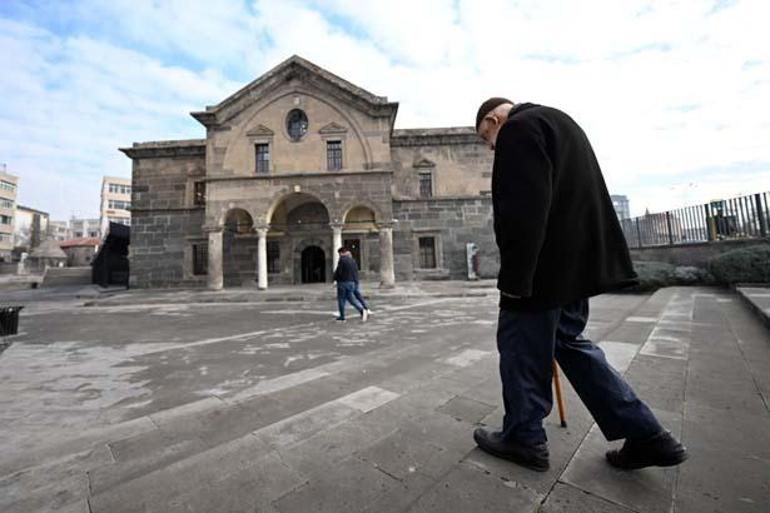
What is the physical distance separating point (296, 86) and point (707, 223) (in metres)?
18.3

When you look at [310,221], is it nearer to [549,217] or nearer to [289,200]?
[289,200]

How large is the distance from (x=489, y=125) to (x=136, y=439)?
10.4ft

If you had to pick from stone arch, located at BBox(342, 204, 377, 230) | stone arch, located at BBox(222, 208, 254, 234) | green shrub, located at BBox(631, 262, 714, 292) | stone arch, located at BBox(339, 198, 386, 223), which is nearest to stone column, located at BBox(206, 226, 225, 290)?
stone arch, located at BBox(222, 208, 254, 234)

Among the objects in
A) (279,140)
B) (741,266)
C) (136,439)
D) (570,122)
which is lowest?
(136,439)

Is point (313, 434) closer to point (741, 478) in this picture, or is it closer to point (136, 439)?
point (136, 439)

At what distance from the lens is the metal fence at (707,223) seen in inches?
398

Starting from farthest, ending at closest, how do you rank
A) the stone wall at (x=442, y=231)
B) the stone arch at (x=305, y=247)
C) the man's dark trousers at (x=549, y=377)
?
the stone arch at (x=305, y=247)
the stone wall at (x=442, y=231)
the man's dark trousers at (x=549, y=377)

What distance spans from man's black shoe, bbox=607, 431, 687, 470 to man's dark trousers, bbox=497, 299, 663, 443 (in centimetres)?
5

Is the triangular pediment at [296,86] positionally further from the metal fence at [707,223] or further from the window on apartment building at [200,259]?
the metal fence at [707,223]

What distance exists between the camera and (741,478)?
1.48m

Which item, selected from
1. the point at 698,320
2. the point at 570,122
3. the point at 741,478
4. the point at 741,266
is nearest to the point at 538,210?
the point at 570,122

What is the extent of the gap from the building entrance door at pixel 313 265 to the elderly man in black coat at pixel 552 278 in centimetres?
1740

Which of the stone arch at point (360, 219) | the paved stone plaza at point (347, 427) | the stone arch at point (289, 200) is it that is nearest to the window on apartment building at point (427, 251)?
the stone arch at point (360, 219)

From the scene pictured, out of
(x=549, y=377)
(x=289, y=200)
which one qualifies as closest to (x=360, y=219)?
(x=289, y=200)
